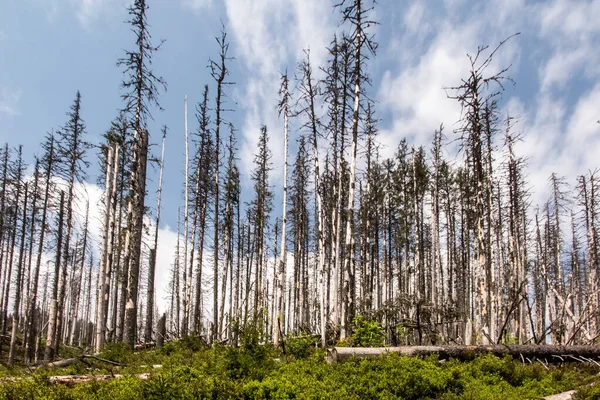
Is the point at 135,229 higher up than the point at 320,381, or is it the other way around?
the point at 135,229

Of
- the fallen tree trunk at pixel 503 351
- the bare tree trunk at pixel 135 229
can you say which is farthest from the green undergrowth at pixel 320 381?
the bare tree trunk at pixel 135 229

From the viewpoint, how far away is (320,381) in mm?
6477

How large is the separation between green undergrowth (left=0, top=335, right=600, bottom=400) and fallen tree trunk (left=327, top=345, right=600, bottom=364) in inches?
13.5

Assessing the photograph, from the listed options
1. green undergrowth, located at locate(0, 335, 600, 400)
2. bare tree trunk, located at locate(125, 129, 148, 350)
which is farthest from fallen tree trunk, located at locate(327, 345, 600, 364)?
bare tree trunk, located at locate(125, 129, 148, 350)

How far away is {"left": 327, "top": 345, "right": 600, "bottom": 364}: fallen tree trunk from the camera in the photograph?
8562 millimetres

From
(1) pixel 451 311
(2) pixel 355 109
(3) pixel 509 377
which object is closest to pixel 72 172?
(2) pixel 355 109

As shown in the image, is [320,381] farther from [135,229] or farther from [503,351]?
[135,229]

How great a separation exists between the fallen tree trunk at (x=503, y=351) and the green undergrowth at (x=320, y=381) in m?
0.34

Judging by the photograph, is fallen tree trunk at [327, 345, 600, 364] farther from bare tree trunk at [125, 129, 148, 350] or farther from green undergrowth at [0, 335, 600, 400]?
bare tree trunk at [125, 129, 148, 350]

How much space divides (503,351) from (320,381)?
18.0ft

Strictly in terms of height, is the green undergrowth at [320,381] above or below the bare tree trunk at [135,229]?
below

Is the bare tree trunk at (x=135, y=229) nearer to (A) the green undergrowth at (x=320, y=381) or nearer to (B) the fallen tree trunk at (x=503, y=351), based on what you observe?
(A) the green undergrowth at (x=320, y=381)

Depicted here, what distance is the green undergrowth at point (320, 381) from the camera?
519cm

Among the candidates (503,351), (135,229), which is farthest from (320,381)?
(135,229)
